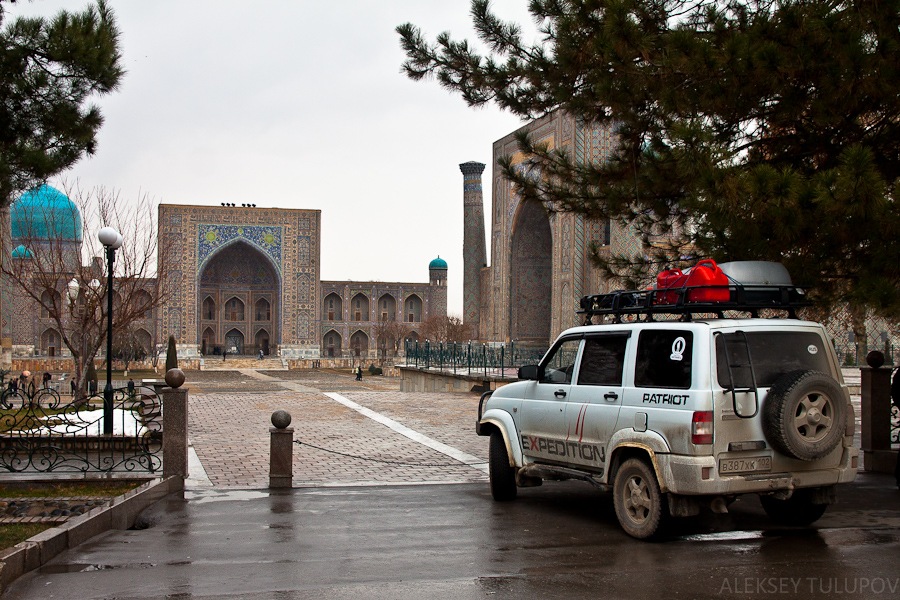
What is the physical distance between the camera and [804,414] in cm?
600

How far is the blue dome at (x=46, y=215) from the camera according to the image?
23803mm

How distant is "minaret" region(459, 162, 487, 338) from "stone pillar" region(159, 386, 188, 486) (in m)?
34.1

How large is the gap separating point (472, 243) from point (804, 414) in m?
38.1

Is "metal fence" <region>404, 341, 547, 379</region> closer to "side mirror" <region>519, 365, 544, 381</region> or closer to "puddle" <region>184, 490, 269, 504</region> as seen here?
"puddle" <region>184, 490, 269, 504</region>

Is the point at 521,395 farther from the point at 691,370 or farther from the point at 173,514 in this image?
the point at 173,514

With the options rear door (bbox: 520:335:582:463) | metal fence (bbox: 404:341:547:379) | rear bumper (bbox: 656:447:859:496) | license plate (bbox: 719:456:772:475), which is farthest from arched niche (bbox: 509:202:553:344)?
license plate (bbox: 719:456:772:475)

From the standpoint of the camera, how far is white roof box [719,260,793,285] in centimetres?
694

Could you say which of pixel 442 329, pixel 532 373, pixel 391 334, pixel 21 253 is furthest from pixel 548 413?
pixel 391 334

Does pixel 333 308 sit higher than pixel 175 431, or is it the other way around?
pixel 333 308

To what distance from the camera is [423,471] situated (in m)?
10.5

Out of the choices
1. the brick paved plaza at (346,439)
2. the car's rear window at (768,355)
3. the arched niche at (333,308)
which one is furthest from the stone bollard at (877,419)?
the arched niche at (333,308)

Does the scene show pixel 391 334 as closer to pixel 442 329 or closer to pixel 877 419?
pixel 442 329

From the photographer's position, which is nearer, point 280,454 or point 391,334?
point 280,454

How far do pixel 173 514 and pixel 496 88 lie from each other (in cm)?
579
